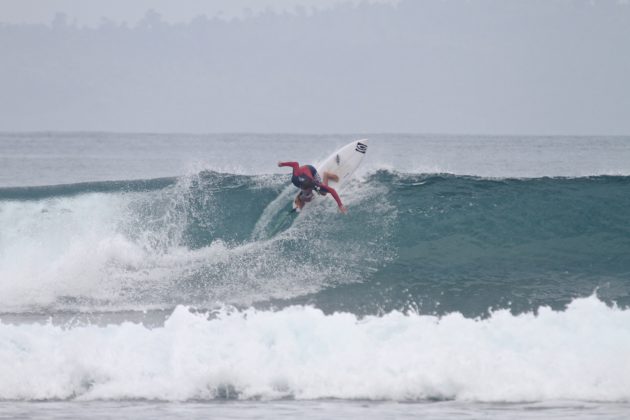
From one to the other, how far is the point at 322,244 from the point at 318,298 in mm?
1953

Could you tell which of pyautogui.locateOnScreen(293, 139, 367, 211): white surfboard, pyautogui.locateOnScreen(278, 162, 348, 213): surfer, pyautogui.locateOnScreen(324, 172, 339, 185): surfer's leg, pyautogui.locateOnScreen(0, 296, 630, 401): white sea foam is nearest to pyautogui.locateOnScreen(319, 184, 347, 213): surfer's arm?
pyautogui.locateOnScreen(278, 162, 348, 213): surfer

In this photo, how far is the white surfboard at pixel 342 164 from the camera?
15698 mm

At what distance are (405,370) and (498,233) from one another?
6364 millimetres

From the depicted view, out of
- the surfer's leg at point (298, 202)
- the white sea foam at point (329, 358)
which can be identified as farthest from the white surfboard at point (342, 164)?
the white sea foam at point (329, 358)

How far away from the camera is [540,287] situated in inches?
489

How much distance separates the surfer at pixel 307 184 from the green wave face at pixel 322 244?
32 centimetres

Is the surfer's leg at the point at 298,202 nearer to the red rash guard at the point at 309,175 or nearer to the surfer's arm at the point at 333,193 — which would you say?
the surfer's arm at the point at 333,193

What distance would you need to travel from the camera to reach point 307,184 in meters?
14.2

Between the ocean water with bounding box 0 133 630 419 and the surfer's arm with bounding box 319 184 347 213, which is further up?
the surfer's arm with bounding box 319 184 347 213

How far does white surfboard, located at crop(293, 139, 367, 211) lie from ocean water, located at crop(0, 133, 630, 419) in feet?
0.96

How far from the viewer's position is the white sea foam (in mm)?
8555

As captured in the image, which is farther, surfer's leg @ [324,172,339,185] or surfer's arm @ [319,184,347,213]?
surfer's leg @ [324,172,339,185]

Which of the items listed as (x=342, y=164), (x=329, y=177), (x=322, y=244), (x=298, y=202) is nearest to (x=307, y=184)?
(x=298, y=202)

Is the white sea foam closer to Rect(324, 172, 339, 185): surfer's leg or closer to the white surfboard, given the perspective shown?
Rect(324, 172, 339, 185): surfer's leg
